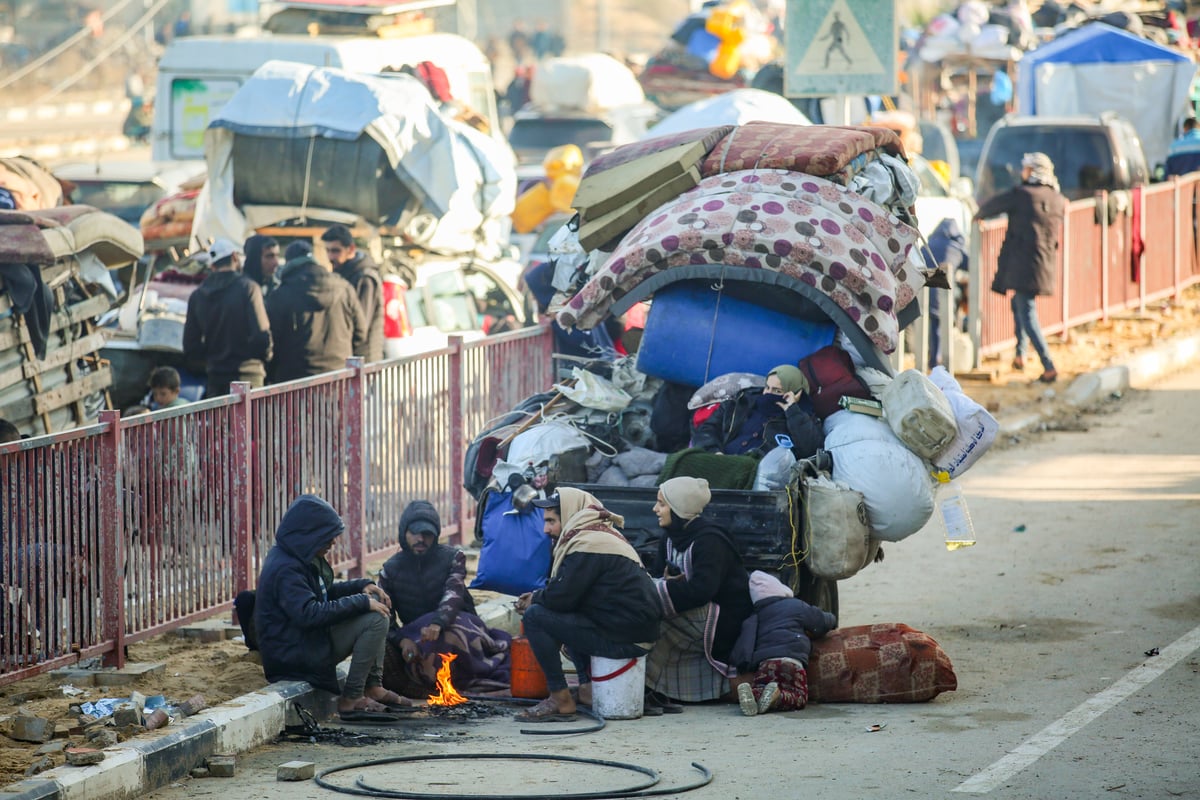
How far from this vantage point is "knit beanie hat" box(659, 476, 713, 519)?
8.15 m

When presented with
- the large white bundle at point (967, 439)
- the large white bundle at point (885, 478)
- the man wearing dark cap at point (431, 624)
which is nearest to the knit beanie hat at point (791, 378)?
the large white bundle at point (885, 478)

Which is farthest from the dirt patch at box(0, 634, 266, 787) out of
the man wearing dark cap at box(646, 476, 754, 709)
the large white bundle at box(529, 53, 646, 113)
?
the large white bundle at box(529, 53, 646, 113)

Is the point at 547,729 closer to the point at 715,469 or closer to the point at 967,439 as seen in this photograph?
the point at 715,469

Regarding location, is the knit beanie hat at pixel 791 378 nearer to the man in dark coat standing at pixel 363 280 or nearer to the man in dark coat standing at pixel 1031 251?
the man in dark coat standing at pixel 363 280

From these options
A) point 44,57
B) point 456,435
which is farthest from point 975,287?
point 44,57

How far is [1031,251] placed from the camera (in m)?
17.1

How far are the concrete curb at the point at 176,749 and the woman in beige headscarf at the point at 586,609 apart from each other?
101 cm

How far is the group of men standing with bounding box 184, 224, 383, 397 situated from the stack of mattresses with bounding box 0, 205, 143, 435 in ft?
2.32

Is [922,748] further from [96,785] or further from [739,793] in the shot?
[96,785]

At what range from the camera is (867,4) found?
45.2ft

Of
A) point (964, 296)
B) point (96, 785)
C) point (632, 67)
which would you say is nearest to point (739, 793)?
point (96, 785)

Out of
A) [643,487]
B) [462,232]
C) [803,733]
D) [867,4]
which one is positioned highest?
[867,4]

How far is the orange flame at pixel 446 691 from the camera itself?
8375 millimetres

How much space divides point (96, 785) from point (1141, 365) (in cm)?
1326
